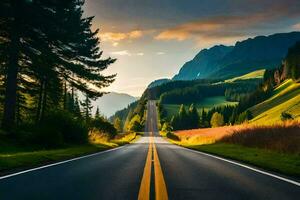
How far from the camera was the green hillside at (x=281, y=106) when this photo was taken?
11062 cm

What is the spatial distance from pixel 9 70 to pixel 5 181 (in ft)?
60.0

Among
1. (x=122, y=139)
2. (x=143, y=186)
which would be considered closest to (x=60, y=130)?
(x=143, y=186)

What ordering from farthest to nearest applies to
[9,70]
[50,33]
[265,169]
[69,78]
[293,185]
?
[69,78] → [50,33] → [9,70] → [265,169] → [293,185]

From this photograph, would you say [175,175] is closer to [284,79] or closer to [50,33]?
[50,33]

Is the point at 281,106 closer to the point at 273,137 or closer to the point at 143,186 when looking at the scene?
the point at 273,137

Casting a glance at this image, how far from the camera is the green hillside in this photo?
11062cm

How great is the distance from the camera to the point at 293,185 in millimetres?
9547

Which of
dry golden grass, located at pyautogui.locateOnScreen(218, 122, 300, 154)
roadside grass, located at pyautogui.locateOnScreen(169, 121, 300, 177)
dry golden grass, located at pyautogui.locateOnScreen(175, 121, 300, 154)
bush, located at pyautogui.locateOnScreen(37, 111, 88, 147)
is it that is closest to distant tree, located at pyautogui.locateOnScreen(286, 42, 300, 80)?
roadside grass, located at pyautogui.locateOnScreen(169, 121, 300, 177)

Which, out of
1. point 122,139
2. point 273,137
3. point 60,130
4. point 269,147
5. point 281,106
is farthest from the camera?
point 281,106

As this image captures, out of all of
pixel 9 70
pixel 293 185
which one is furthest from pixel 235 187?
pixel 9 70

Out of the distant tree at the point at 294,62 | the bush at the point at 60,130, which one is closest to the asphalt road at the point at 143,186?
the bush at the point at 60,130

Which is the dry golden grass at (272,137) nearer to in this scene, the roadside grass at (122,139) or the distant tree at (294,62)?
the roadside grass at (122,139)

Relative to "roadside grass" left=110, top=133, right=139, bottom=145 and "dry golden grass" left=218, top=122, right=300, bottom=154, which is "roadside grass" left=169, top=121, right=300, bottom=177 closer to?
"dry golden grass" left=218, top=122, right=300, bottom=154

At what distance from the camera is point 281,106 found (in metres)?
122
